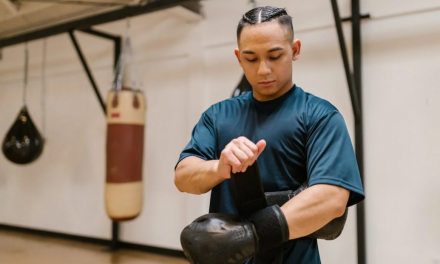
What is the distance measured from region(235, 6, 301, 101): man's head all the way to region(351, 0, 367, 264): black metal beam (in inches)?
67.6

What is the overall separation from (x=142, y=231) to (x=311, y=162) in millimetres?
3075

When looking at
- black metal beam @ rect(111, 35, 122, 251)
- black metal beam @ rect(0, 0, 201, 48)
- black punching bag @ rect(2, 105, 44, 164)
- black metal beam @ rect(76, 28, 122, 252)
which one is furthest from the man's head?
black punching bag @ rect(2, 105, 44, 164)

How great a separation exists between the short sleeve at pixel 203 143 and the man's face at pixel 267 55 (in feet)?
0.62

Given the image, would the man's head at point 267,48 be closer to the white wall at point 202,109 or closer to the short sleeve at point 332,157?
the short sleeve at point 332,157

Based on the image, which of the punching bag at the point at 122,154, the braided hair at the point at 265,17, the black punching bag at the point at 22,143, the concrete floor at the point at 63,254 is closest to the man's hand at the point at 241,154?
the braided hair at the point at 265,17

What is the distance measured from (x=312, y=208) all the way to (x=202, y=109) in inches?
99.3

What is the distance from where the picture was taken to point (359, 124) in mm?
2512

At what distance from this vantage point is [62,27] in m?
3.21

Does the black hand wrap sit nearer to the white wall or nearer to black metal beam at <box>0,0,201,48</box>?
the white wall

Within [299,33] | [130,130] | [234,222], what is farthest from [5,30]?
[234,222]

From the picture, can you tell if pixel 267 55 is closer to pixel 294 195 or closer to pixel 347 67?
pixel 294 195

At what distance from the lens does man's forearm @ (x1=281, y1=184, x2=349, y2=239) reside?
2.62 ft

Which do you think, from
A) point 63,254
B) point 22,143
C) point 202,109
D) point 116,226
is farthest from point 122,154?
point 63,254

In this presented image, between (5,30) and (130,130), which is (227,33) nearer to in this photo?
(130,130)
